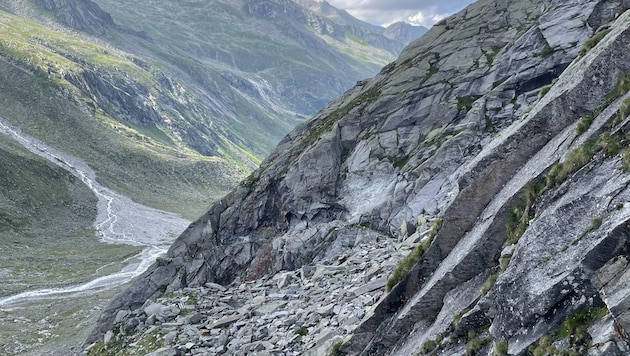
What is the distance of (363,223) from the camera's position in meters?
35.6

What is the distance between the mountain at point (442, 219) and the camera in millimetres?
11477

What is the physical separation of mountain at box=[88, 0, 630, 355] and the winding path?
174 feet

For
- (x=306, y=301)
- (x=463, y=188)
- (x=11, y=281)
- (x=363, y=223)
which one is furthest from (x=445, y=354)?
Answer: (x=11, y=281)

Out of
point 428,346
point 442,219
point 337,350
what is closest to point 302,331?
point 337,350

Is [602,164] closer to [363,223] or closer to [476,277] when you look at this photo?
[476,277]

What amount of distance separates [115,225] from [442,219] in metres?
151

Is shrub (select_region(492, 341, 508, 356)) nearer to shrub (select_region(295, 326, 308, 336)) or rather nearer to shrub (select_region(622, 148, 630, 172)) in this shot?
shrub (select_region(622, 148, 630, 172))

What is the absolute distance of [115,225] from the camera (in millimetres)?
148250

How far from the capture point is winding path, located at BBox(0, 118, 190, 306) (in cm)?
8444

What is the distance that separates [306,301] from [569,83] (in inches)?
685

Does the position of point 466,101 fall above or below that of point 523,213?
above

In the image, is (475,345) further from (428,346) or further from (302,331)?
(302,331)

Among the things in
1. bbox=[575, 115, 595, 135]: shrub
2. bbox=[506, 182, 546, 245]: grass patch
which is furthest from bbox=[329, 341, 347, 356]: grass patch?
bbox=[575, 115, 595, 135]: shrub

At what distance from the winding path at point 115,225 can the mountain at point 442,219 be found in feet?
174
